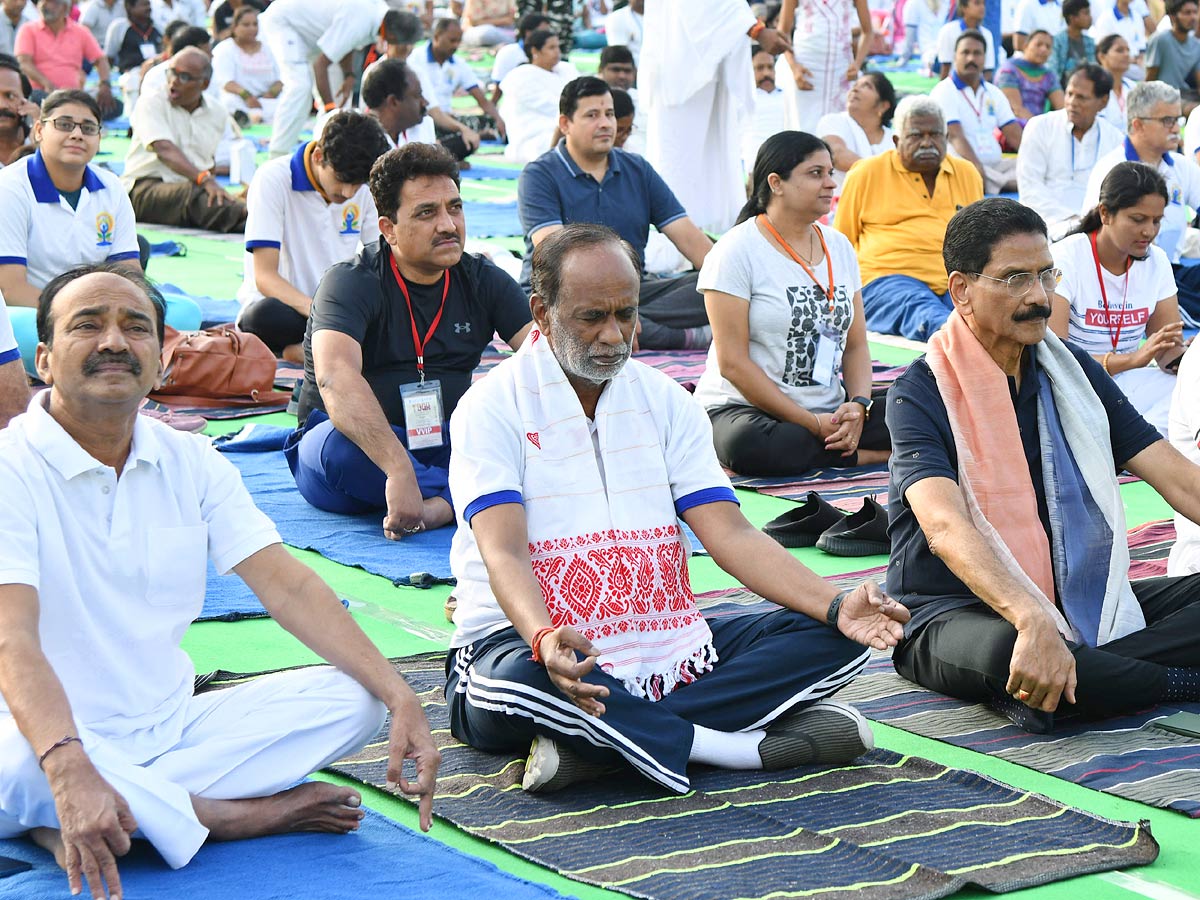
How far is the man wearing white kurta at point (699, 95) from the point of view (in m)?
9.74

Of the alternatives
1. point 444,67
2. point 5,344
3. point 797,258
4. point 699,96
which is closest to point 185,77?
point 699,96

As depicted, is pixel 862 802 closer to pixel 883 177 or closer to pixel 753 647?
pixel 753 647

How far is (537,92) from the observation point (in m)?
13.3

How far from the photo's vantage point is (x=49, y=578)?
262 centimetres

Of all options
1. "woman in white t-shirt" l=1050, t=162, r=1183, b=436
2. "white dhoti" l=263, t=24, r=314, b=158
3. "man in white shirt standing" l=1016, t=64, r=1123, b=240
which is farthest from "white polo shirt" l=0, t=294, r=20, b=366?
"white dhoti" l=263, t=24, r=314, b=158

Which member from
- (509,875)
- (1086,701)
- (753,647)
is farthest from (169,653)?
(1086,701)

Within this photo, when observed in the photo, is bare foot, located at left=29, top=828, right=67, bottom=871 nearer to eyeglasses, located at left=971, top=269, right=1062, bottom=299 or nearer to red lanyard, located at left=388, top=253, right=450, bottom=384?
eyeglasses, located at left=971, top=269, right=1062, bottom=299

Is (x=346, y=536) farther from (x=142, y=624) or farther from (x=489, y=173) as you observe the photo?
(x=489, y=173)

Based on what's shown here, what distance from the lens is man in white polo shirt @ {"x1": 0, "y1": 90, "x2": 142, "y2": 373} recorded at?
632cm

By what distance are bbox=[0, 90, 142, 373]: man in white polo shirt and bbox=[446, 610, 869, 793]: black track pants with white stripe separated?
3.63m

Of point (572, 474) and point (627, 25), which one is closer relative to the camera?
point (572, 474)

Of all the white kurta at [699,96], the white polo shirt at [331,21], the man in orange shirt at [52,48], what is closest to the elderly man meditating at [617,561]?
the white kurta at [699,96]

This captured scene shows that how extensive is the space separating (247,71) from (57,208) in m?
9.87

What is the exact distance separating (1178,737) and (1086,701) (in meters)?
0.18
